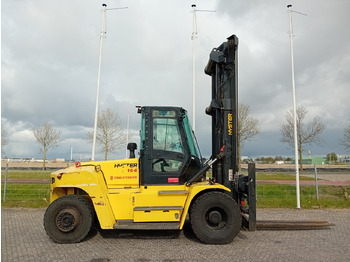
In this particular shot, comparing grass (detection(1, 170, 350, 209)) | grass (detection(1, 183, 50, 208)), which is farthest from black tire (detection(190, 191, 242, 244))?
grass (detection(1, 183, 50, 208))

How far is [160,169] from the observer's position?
6250 millimetres

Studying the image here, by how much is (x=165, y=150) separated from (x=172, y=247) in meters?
2.00

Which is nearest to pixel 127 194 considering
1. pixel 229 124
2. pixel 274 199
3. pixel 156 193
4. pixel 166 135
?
pixel 156 193

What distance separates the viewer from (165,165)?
626 cm

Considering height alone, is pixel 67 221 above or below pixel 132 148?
below

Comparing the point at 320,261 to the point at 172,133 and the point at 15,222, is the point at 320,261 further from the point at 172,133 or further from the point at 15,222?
the point at 15,222

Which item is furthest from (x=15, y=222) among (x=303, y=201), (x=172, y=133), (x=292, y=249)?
(x=303, y=201)

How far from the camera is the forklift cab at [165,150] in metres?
6.23

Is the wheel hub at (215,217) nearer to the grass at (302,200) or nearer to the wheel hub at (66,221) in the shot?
the wheel hub at (66,221)

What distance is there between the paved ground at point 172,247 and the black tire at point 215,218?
197mm

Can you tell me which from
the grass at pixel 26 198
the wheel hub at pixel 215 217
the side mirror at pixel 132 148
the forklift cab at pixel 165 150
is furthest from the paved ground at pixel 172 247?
the grass at pixel 26 198

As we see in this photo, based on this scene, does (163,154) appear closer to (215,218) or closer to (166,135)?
(166,135)

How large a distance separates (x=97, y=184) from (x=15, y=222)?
3.82m

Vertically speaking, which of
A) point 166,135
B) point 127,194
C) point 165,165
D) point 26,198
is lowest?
point 26,198
